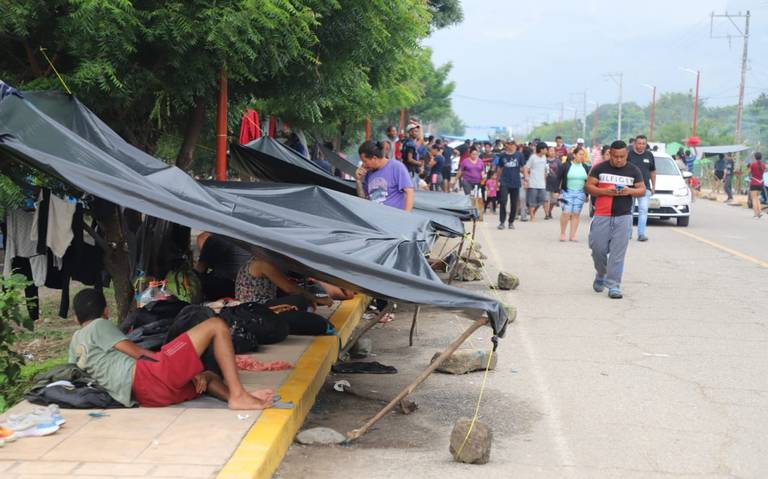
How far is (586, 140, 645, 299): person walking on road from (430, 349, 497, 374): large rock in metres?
4.30

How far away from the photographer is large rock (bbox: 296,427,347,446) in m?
6.04

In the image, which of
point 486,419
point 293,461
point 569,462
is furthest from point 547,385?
point 293,461

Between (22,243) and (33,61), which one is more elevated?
(33,61)

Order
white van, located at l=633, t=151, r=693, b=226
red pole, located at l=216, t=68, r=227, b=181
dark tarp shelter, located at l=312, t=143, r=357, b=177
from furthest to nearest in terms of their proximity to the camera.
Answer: white van, located at l=633, t=151, r=693, b=226, dark tarp shelter, located at l=312, t=143, r=357, b=177, red pole, located at l=216, t=68, r=227, b=181

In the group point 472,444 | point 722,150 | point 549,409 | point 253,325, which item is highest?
point 722,150

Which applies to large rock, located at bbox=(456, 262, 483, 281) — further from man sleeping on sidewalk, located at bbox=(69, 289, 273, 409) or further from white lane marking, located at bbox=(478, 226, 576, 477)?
man sleeping on sidewalk, located at bbox=(69, 289, 273, 409)

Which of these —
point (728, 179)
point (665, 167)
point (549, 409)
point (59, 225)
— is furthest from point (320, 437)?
point (728, 179)

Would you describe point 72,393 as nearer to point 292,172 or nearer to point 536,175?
point 292,172

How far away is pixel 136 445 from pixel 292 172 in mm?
6688

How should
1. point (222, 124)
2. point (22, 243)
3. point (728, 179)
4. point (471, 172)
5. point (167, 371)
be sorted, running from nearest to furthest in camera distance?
point (167, 371), point (22, 243), point (222, 124), point (471, 172), point (728, 179)

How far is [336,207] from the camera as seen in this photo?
323 inches

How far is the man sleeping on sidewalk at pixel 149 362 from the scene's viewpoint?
5949 millimetres

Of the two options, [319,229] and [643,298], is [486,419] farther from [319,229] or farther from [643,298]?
[643,298]

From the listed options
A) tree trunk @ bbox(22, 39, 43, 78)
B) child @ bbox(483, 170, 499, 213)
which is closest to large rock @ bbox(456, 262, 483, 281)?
tree trunk @ bbox(22, 39, 43, 78)
